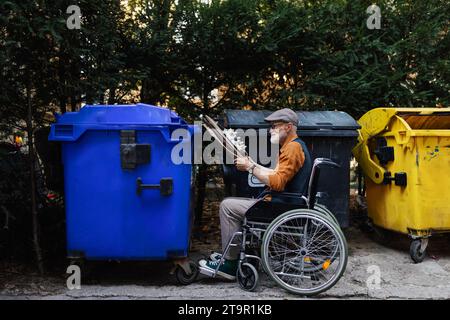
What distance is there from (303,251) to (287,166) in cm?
66

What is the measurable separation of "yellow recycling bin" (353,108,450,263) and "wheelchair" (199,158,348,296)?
122cm

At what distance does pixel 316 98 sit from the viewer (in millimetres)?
5211

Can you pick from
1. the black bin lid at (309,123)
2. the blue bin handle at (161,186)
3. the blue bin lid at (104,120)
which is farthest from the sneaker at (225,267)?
the black bin lid at (309,123)

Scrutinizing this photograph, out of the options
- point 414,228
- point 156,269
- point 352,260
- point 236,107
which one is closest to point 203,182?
point 236,107

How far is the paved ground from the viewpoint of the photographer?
3.59m

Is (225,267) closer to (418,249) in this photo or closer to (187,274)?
(187,274)

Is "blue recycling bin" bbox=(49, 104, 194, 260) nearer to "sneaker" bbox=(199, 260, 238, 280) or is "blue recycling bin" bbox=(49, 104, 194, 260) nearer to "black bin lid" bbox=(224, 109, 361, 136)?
"sneaker" bbox=(199, 260, 238, 280)

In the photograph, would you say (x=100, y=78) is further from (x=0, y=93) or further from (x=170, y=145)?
(x=170, y=145)

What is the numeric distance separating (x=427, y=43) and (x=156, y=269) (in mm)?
4040

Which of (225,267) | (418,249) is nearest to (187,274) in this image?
(225,267)

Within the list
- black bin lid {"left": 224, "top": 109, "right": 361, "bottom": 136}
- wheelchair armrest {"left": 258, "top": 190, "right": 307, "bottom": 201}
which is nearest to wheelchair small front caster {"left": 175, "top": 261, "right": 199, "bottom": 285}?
wheelchair armrest {"left": 258, "top": 190, "right": 307, "bottom": 201}

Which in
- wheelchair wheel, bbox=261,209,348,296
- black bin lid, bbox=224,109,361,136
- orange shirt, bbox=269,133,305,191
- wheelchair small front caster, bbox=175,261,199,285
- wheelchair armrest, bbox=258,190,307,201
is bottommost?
wheelchair small front caster, bbox=175,261,199,285

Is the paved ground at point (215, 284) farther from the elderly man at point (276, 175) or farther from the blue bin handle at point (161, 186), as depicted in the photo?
the blue bin handle at point (161, 186)

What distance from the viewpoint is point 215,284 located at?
3.85 meters
